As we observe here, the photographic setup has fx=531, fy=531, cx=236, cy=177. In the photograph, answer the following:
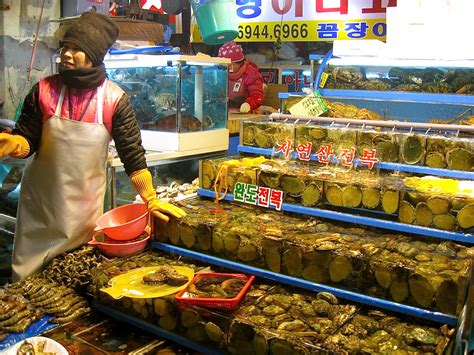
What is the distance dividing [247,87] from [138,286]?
5047 millimetres

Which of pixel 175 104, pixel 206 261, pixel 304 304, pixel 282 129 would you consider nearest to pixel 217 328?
pixel 304 304

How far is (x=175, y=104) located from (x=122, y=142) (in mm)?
1156

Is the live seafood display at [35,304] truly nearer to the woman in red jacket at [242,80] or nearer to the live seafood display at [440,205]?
the live seafood display at [440,205]

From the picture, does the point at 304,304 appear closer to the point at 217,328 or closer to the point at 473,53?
the point at 217,328

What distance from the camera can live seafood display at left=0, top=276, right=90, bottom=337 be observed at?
2.49m

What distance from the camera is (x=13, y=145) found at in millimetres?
2775

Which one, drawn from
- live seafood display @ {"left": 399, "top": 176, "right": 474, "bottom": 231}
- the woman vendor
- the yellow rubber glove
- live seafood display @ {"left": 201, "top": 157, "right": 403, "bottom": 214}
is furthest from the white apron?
live seafood display @ {"left": 399, "top": 176, "right": 474, "bottom": 231}

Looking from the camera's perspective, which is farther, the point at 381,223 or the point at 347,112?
the point at 347,112

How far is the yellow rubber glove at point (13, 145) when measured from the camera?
274cm

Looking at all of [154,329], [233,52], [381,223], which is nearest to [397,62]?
[381,223]

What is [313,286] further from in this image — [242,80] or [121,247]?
[242,80]

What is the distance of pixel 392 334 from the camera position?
2064mm

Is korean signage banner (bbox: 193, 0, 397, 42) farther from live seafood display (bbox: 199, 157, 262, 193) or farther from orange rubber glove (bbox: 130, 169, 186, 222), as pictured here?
orange rubber glove (bbox: 130, 169, 186, 222)

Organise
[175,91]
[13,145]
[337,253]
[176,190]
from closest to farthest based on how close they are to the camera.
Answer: [337,253] < [13,145] < [176,190] < [175,91]
